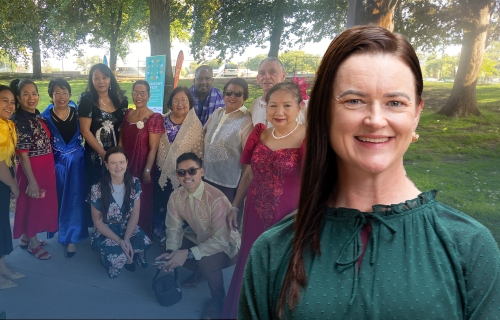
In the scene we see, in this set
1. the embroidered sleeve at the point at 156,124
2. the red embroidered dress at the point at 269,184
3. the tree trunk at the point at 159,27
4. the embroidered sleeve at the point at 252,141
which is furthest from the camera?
the tree trunk at the point at 159,27

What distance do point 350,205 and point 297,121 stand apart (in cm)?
119

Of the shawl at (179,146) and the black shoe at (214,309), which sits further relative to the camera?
the shawl at (179,146)

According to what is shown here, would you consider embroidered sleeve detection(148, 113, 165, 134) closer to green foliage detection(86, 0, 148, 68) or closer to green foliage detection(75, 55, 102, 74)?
green foliage detection(86, 0, 148, 68)

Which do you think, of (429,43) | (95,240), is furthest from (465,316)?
(95,240)

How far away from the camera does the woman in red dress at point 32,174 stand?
251cm

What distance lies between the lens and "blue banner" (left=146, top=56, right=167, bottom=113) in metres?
2.81

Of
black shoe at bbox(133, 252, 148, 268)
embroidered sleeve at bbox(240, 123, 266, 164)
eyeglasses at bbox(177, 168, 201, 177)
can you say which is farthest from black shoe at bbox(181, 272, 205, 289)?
embroidered sleeve at bbox(240, 123, 266, 164)

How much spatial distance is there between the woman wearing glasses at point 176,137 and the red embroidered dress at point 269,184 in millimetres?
704

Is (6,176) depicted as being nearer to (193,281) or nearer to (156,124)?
(156,124)

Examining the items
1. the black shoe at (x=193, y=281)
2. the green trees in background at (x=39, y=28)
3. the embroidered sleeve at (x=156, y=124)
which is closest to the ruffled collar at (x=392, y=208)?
the black shoe at (x=193, y=281)

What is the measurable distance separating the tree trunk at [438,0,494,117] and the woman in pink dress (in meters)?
1.21

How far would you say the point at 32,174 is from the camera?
2627 mm

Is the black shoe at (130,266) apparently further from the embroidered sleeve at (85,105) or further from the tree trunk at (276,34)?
the tree trunk at (276,34)

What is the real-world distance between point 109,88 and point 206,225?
1260 millimetres
